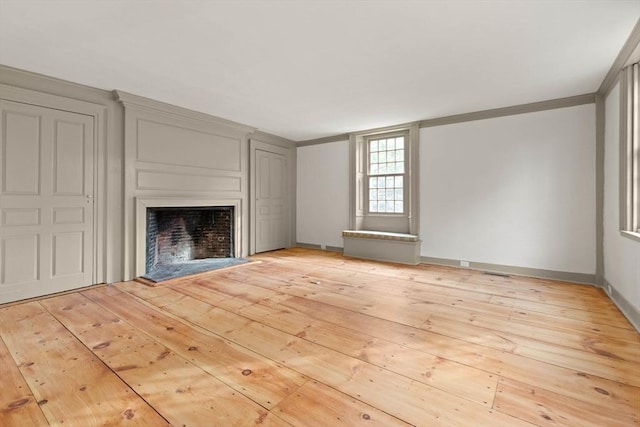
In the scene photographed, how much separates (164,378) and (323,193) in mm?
4924

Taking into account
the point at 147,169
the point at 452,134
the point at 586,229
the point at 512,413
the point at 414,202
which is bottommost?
the point at 512,413

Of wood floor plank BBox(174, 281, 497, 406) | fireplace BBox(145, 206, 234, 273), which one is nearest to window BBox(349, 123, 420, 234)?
fireplace BBox(145, 206, 234, 273)

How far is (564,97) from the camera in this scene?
12.5 feet

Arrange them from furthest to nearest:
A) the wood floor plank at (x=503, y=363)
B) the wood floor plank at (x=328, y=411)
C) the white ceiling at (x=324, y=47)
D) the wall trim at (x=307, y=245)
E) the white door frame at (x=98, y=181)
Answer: the wall trim at (x=307, y=245), the white door frame at (x=98, y=181), the white ceiling at (x=324, y=47), the wood floor plank at (x=503, y=363), the wood floor plank at (x=328, y=411)

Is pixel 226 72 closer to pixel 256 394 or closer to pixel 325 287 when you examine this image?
pixel 325 287

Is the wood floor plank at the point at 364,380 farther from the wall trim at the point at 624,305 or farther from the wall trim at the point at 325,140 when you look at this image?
the wall trim at the point at 325,140

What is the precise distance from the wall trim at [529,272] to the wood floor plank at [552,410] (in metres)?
2.99

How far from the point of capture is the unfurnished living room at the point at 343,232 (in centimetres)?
167

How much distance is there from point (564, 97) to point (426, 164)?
1950 millimetres

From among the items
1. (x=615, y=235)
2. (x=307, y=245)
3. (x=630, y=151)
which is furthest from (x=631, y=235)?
(x=307, y=245)

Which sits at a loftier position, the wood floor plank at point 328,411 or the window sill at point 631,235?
the window sill at point 631,235

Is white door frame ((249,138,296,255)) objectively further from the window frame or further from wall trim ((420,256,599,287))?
wall trim ((420,256,599,287))

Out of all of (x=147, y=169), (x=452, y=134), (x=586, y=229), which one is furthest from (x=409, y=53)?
(x=147, y=169)

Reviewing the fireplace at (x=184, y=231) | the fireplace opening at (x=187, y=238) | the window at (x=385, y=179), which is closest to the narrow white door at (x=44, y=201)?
the fireplace at (x=184, y=231)
